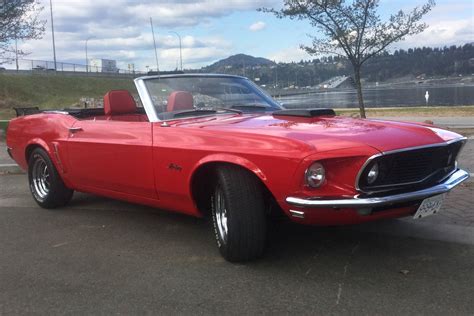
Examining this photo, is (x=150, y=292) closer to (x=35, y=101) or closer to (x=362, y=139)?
(x=362, y=139)

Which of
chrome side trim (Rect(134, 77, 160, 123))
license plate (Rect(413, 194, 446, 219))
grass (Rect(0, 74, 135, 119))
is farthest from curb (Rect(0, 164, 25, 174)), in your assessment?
grass (Rect(0, 74, 135, 119))

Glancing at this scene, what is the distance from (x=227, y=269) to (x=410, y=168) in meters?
1.52

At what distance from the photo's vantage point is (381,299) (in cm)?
340

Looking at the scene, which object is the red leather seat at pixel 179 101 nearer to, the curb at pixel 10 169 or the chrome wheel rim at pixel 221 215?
the chrome wheel rim at pixel 221 215

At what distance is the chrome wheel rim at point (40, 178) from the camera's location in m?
6.30

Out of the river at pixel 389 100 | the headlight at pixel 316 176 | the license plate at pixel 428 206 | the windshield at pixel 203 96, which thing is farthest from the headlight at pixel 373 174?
the river at pixel 389 100

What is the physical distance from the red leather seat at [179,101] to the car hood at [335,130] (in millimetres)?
402

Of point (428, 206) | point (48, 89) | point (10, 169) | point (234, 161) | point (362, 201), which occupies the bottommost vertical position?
point (10, 169)

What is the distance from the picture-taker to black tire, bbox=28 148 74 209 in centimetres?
607

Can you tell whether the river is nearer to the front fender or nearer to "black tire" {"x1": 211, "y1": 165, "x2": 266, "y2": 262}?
the front fender

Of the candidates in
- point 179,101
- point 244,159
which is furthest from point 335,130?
point 179,101

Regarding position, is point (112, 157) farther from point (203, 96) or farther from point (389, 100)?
point (389, 100)

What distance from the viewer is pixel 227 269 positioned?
4.05 m

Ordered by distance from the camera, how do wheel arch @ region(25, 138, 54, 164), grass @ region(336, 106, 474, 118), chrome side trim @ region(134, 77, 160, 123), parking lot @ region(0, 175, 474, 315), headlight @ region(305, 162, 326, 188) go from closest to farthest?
parking lot @ region(0, 175, 474, 315), headlight @ region(305, 162, 326, 188), chrome side trim @ region(134, 77, 160, 123), wheel arch @ region(25, 138, 54, 164), grass @ region(336, 106, 474, 118)
